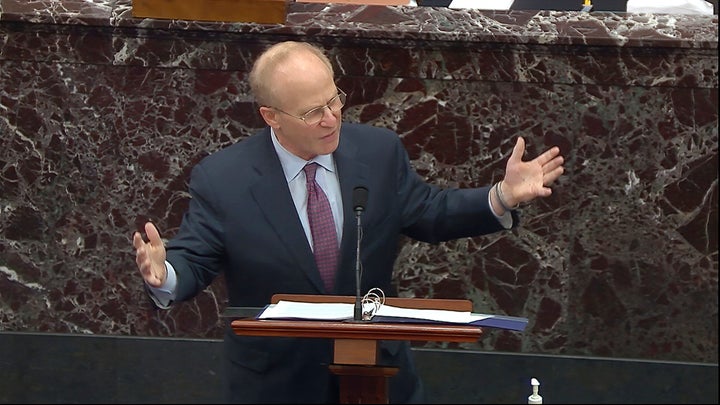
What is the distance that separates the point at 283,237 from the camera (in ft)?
13.2

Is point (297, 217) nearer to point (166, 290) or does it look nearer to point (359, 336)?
point (166, 290)

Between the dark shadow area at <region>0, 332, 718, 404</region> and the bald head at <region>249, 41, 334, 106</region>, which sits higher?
the bald head at <region>249, 41, 334, 106</region>

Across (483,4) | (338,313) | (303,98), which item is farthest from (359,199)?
(483,4)

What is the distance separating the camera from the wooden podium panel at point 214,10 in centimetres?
491

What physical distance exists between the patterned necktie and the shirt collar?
0.31 feet

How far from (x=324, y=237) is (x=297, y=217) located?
106 millimetres

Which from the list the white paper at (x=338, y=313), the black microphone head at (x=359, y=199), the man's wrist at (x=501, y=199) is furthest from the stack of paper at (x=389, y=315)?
the man's wrist at (x=501, y=199)

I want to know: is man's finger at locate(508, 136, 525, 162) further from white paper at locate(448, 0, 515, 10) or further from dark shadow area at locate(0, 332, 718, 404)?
white paper at locate(448, 0, 515, 10)

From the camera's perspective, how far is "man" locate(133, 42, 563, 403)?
400 centimetres

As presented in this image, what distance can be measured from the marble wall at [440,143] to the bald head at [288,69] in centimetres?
91

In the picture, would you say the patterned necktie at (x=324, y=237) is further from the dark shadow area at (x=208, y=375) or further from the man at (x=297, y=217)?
the dark shadow area at (x=208, y=375)

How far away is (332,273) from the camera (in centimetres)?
407

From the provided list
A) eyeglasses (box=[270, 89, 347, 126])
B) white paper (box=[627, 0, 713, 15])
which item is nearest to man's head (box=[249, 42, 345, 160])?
eyeglasses (box=[270, 89, 347, 126])

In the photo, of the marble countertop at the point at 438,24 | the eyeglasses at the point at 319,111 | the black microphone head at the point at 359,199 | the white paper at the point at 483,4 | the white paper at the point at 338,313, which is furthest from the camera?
the white paper at the point at 483,4
